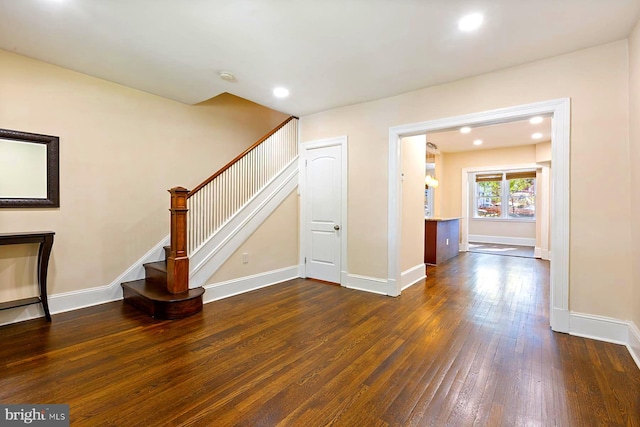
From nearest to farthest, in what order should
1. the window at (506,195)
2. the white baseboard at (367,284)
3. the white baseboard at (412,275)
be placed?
the white baseboard at (367,284) → the white baseboard at (412,275) → the window at (506,195)

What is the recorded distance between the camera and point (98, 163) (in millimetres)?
3551

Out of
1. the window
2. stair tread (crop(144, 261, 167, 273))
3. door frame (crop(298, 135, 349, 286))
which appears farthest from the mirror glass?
the window

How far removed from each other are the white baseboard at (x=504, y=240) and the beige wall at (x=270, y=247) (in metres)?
7.79

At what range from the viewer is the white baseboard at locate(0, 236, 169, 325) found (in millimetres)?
3016

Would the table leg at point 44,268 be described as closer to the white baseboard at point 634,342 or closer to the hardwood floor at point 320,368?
the hardwood floor at point 320,368

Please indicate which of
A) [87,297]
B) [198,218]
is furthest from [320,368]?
[87,297]

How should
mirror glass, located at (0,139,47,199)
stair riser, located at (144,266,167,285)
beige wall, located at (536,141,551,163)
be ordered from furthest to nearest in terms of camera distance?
1. beige wall, located at (536,141,551,163)
2. stair riser, located at (144,266,167,285)
3. mirror glass, located at (0,139,47,199)

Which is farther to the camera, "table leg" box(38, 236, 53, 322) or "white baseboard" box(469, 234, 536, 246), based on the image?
"white baseboard" box(469, 234, 536, 246)

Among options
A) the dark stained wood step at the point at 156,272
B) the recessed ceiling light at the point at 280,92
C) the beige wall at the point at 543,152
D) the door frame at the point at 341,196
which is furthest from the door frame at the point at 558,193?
the beige wall at the point at 543,152

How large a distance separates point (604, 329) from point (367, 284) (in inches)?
95.2

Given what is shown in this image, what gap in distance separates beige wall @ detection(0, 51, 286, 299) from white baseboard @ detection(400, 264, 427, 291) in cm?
345

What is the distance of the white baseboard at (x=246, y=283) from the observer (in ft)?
12.4

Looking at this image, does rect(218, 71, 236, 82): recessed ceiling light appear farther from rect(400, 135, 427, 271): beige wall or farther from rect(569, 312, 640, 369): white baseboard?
rect(569, 312, 640, 369): white baseboard

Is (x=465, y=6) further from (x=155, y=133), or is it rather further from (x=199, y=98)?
(x=155, y=133)
